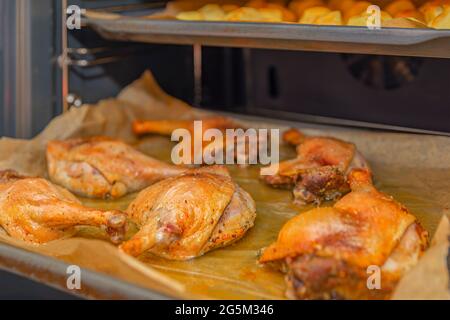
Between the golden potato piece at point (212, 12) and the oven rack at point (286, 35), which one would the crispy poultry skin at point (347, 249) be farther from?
the golden potato piece at point (212, 12)

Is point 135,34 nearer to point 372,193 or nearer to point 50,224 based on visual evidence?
point 50,224

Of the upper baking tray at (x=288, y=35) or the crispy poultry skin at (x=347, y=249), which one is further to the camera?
the upper baking tray at (x=288, y=35)

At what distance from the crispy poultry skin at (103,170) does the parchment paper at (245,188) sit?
0.21 ft

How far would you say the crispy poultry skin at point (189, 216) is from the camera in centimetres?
184

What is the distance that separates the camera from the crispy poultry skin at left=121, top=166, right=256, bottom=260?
1843 mm

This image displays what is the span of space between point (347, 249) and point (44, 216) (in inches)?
36.1

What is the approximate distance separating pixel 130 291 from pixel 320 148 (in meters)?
1.11

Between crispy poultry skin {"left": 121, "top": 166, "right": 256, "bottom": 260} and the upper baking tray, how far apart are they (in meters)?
0.52

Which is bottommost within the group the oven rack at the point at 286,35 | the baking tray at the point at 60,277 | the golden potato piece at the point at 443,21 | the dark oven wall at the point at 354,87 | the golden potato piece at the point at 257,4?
the baking tray at the point at 60,277

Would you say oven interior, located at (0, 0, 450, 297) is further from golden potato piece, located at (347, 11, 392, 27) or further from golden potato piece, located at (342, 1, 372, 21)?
golden potato piece, located at (347, 11, 392, 27)

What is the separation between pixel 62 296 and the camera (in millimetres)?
1640

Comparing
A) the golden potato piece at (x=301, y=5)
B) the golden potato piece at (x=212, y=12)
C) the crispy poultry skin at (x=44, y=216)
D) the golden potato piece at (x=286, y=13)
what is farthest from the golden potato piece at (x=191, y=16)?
the crispy poultry skin at (x=44, y=216)
